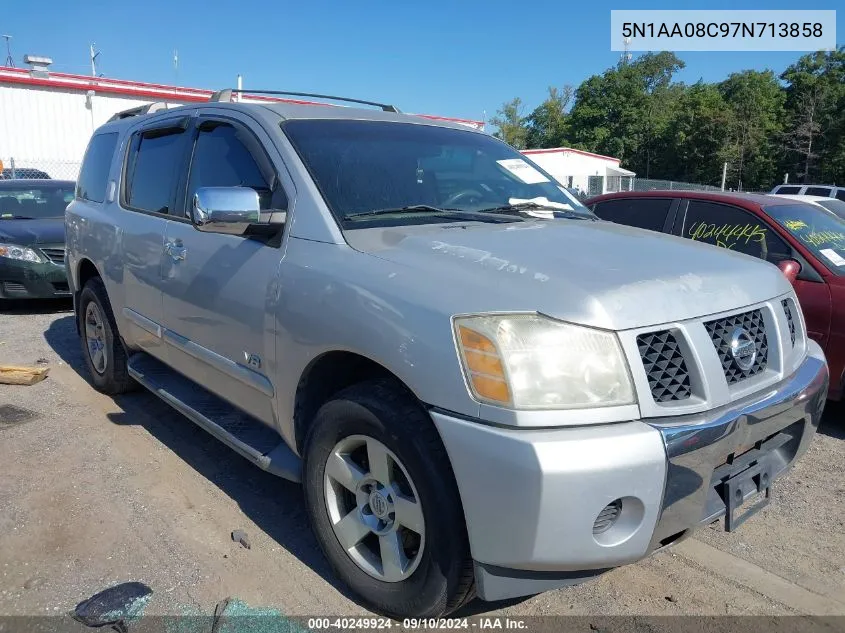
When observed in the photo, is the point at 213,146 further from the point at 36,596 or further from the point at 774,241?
the point at 774,241

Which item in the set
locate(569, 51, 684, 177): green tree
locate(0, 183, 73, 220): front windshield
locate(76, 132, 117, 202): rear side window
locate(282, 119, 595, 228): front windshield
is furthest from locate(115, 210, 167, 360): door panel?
locate(569, 51, 684, 177): green tree

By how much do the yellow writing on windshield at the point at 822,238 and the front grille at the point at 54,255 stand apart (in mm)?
7580

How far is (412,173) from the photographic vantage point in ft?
10.4

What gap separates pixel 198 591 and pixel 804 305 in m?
4.05

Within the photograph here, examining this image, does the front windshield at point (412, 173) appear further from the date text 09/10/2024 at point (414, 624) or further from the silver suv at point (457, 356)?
the date text 09/10/2024 at point (414, 624)

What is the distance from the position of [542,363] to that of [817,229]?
4.00 metres

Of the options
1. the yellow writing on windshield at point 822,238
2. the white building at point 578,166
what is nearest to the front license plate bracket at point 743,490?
the yellow writing on windshield at point 822,238

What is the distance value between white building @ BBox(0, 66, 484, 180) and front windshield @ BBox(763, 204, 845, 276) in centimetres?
2056

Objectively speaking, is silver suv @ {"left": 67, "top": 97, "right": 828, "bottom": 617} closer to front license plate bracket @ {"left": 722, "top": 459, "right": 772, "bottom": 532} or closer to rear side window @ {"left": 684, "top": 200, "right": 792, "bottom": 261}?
front license plate bracket @ {"left": 722, "top": 459, "right": 772, "bottom": 532}

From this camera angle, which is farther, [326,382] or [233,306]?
[233,306]

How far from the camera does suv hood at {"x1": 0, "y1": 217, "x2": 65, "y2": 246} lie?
7.85 meters

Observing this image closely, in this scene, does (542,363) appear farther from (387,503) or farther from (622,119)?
(622,119)

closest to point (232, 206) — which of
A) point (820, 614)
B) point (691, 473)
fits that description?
point (691, 473)

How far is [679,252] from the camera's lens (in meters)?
2.60
